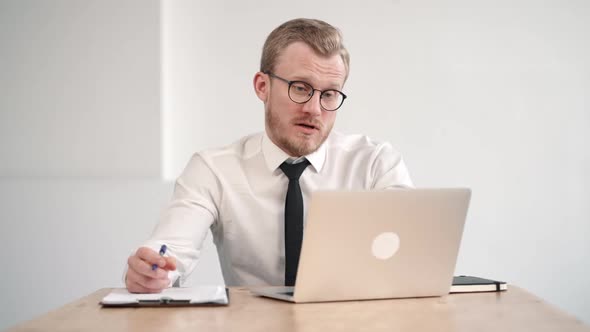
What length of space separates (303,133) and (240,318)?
95cm

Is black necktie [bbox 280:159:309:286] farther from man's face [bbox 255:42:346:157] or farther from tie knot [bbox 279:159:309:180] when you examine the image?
man's face [bbox 255:42:346:157]

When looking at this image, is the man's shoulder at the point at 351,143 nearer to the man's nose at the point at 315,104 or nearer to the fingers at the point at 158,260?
the man's nose at the point at 315,104

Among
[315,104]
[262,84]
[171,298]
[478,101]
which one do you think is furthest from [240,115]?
[171,298]

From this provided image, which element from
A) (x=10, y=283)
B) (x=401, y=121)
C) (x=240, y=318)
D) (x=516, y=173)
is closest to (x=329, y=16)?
(x=401, y=121)

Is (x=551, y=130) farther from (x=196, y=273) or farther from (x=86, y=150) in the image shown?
(x=86, y=150)

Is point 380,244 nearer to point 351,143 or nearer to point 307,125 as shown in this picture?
point 307,125

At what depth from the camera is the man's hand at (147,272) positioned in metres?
1.45

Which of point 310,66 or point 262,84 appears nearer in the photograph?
point 310,66

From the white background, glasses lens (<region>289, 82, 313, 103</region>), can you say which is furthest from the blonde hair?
the white background

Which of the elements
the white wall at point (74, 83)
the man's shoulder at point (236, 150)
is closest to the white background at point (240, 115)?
the white wall at point (74, 83)

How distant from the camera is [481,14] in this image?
11.9 ft

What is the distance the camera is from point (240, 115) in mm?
3436

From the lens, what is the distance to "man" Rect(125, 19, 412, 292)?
2.08 m

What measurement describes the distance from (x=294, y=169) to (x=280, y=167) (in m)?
0.06
